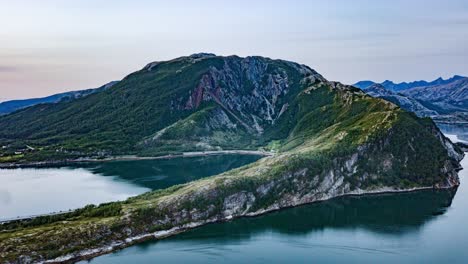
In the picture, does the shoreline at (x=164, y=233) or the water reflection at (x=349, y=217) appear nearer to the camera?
the shoreline at (x=164, y=233)

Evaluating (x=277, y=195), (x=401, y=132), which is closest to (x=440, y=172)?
(x=401, y=132)

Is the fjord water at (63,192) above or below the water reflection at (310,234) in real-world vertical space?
above

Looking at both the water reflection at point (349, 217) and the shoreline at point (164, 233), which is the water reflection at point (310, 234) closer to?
the water reflection at point (349, 217)

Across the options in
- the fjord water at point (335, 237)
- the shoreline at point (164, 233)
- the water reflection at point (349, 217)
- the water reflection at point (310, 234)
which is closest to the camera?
the shoreline at point (164, 233)

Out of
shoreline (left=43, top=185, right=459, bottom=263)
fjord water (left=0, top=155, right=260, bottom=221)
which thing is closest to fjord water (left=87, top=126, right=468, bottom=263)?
shoreline (left=43, top=185, right=459, bottom=263)

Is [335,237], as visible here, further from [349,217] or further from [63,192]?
[63,192]

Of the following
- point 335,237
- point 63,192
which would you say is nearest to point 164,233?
point 335,237

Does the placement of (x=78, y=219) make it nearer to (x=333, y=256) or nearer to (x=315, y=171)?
(x=333, y=256)

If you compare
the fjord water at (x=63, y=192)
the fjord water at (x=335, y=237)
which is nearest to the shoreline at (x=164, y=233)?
the fjord water at (x=335, y=237)
